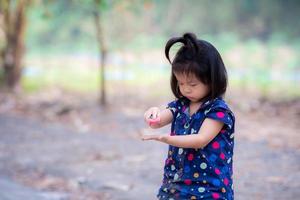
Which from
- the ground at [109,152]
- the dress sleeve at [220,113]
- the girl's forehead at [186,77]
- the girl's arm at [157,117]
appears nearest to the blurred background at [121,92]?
the ground at [109,152]

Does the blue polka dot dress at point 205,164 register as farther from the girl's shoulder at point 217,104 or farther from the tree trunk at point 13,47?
the tree trunk at point 13,47

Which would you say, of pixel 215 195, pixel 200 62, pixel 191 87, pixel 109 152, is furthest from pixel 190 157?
pixel 109 152

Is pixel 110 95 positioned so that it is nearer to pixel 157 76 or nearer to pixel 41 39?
pixel 157 76

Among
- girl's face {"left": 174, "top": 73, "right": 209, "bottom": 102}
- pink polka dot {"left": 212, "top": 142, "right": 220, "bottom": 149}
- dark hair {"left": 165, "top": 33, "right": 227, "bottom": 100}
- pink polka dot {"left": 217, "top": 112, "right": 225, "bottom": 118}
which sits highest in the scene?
dark hair {"left": 165, "top": 33, "right": 227, "bottom": 100}

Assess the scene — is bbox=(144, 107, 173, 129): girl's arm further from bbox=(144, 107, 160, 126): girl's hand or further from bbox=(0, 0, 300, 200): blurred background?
bbox=(0, 0, 300, 200): blurred background

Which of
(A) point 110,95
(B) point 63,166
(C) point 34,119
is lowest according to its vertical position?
(B) point 63,166

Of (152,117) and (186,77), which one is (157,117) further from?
(186,77)

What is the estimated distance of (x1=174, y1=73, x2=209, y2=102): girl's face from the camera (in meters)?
2.58

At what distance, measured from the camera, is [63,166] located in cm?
600

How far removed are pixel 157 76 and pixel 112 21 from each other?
1.90 m

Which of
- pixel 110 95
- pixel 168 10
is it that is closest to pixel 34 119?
pixel 110 95

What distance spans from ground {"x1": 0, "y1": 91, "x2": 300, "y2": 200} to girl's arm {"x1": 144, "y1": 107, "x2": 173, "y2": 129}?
171 millimetres

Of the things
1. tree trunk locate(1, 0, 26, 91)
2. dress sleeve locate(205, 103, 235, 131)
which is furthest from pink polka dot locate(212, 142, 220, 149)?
tree trunk locate(1, 0, 26, 91)

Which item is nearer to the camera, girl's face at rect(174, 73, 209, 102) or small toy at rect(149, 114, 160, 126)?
girl's face at rect(174, 73, 209, 102)
